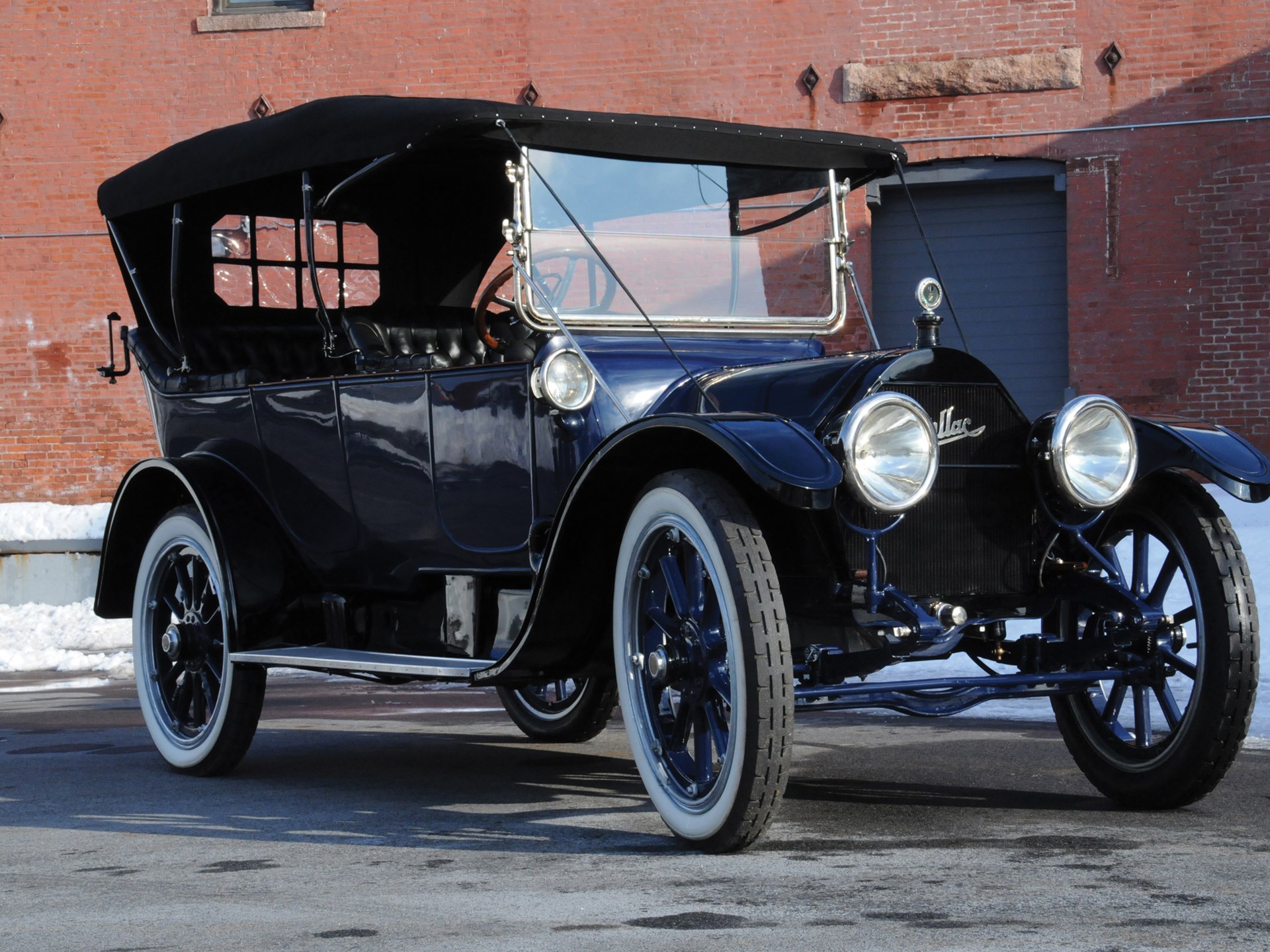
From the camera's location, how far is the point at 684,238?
5.58 metres

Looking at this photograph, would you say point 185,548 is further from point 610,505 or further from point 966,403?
point 966,403

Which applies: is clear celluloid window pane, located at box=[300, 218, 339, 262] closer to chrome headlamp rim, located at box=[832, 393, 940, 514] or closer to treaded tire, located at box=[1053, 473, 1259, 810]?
chrome headlamp rim, located at box=[832, 393, 940, 514]

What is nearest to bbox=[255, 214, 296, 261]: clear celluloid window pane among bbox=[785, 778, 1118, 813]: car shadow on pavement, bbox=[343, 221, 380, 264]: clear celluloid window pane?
bbox=[343, 221, 380, 264]: clear celluloid window pane

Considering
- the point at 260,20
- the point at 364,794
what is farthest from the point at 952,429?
the point at 260,20

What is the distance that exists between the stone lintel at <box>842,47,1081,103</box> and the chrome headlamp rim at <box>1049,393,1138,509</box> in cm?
1016

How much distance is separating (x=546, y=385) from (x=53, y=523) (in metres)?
9.72

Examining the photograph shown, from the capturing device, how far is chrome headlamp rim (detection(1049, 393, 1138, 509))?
439 cm

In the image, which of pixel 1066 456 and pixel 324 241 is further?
pixel 324 241

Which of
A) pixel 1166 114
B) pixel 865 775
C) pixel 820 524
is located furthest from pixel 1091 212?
pixel 820 524

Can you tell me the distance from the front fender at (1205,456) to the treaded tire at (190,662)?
9.88 feet

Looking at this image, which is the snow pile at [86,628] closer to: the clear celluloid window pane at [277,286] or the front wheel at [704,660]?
the clear celluloid window pane at [277,286]

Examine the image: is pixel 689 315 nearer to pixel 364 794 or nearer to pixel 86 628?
pixel 364 794

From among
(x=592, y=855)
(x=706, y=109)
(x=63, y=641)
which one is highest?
(x=706, y=109)

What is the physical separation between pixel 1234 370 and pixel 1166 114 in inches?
83.2
